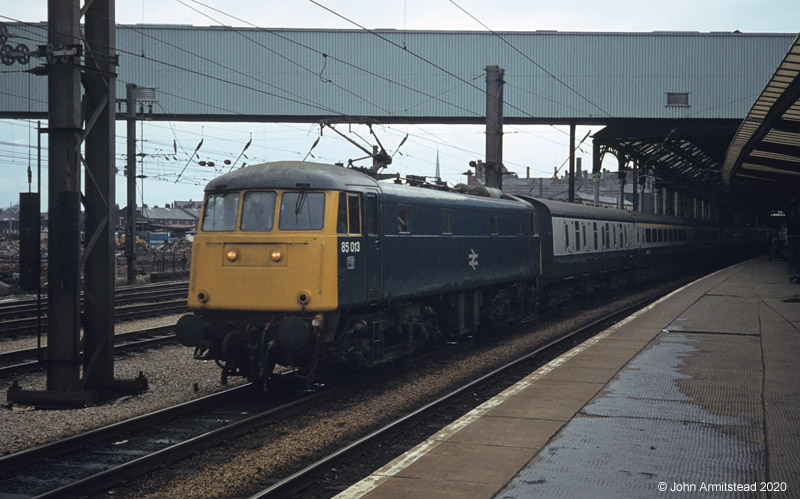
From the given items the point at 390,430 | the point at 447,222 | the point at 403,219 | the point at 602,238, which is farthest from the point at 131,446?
the point at 602,238

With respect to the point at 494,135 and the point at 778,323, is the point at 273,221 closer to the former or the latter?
the point at 778,323

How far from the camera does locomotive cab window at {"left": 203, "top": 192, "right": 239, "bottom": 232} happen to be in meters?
11.3

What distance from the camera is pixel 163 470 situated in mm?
7777

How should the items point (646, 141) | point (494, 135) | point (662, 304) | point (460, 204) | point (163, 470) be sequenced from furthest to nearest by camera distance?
1. point (646, 141)
2. point (494, 135)
3. point (662, 304)
4. point (460, 204)
5. point (163, 470)

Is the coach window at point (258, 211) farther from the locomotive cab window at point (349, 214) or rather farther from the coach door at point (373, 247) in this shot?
the coach door at point (373, 247)

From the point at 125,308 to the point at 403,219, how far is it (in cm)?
1201

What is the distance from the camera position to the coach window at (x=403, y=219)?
42.2ft

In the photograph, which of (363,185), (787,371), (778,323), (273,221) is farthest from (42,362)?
(778,323)

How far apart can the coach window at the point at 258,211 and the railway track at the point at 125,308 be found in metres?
7.23

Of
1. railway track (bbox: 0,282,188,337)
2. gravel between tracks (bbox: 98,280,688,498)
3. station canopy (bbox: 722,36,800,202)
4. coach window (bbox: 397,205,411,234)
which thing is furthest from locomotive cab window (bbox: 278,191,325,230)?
railway track (bbox: 0,282,188,337)

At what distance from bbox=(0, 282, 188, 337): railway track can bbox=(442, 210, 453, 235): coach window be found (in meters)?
8.32

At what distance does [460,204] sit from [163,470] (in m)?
8.86

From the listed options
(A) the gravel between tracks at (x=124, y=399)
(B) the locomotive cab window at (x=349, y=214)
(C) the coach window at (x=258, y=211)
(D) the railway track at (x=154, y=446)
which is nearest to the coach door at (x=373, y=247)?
(B) the locomotive cab window at (x=349, y=214)

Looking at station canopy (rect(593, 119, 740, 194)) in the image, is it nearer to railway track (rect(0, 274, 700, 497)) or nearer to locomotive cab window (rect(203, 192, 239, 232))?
locomotive cab window (rect(203, 192, 239, 232))
